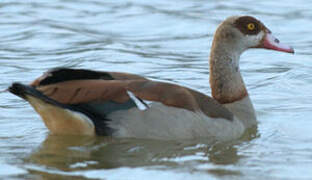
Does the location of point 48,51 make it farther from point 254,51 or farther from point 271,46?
point 271,46

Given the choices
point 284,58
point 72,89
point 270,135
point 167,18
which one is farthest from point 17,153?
point 167,18

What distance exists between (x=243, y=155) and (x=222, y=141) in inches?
22.6

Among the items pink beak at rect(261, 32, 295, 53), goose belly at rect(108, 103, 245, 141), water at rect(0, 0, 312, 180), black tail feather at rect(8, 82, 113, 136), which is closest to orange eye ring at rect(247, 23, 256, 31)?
pink beak at rect(261, 32, 295, 53)

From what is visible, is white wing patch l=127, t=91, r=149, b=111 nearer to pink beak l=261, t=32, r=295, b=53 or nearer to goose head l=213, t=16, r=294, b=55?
goose head l=213, t=16, r=294, b=55

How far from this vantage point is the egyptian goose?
336 inches

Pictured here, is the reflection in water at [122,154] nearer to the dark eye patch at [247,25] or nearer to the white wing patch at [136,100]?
the white wing patch at [136,100]

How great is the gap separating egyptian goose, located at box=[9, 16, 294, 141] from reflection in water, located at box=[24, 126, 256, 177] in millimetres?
102

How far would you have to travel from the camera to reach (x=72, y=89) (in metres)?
8.55

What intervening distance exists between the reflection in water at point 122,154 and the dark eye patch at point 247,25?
1.44m

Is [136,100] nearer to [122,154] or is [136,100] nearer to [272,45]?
[122,154]

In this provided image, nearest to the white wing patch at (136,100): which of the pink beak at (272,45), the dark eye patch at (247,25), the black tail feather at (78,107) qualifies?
the black tail feather at (78,107)

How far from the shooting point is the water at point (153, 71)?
8.07 meters

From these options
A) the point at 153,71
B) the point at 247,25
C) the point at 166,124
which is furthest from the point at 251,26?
the point at 153,71

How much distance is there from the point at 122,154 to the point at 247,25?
245 centimetres
